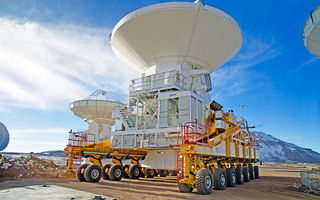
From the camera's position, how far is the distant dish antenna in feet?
101

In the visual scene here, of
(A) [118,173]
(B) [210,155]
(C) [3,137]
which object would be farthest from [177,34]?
(C) [3,137]

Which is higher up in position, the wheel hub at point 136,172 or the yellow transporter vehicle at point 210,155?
the yellow transporter vehicle at point 210,155

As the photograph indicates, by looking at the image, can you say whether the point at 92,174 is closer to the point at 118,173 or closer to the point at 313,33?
the point at 118,173

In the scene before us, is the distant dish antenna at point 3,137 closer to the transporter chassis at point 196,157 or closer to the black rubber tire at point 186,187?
the transporter chassis at point 196,157

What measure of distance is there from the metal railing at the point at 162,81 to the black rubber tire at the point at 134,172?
5833 millimetres

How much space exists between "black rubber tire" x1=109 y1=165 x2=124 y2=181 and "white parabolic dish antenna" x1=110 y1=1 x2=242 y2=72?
300 inches

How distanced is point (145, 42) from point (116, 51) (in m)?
3.88

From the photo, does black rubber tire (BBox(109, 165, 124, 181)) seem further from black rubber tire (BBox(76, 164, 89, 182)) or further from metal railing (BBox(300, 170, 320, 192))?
metal railing (BBox(300, 170, 320, 192))

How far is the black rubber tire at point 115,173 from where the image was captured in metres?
14.3

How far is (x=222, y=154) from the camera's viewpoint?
11.1 metres

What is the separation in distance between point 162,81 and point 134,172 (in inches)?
278

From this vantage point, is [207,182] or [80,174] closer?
[207,182]

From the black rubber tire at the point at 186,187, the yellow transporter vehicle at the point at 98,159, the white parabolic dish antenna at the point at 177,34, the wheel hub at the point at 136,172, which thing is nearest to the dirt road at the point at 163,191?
the black rubber tire at the point at 186,187

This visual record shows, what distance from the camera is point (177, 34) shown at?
46.5 ft
